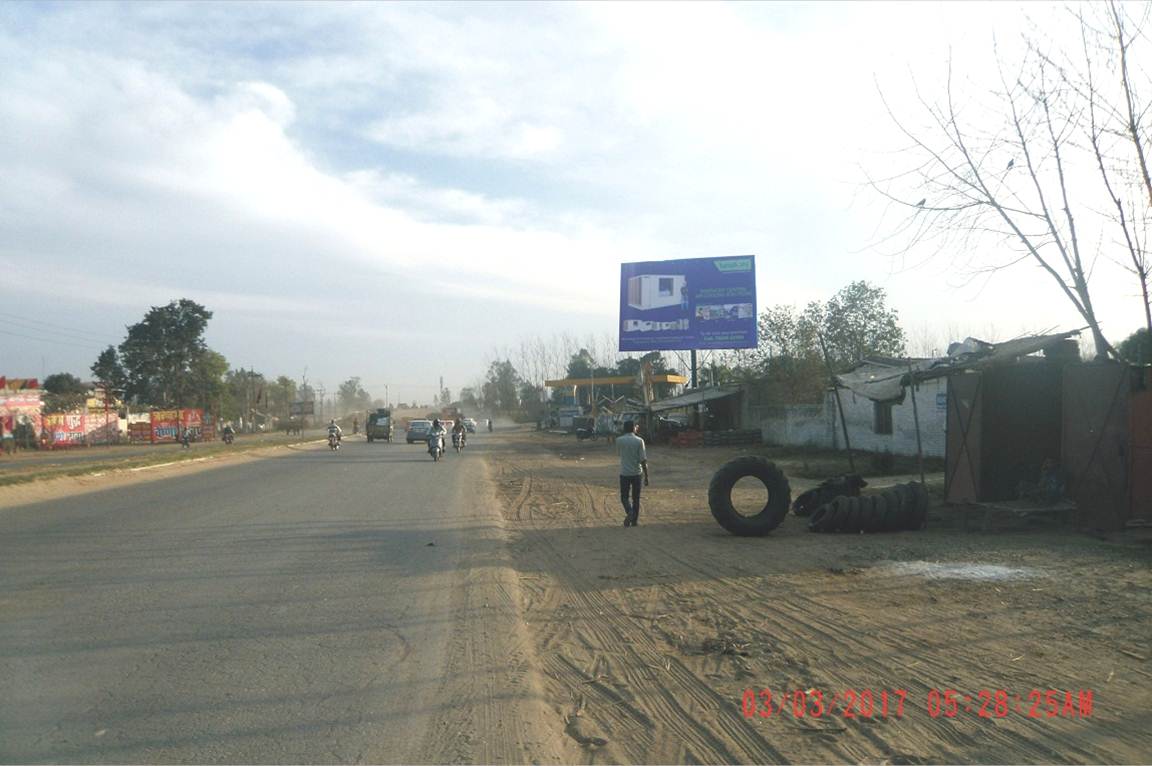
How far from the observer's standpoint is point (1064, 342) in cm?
1483

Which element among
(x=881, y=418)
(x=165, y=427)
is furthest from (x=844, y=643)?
(x=165, y=427)

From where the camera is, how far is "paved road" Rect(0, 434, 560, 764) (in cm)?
488

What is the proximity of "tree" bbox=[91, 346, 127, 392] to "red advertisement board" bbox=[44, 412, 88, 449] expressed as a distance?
20.6m

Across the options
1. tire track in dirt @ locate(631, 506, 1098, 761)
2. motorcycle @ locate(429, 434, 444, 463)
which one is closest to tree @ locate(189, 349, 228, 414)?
motorcycle @ locate(429, 434, 444, 463)

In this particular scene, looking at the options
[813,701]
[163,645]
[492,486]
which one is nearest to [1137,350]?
[492,486]

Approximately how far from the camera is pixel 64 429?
6172 centimetres

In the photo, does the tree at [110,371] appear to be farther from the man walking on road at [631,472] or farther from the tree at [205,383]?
the man walking on road at [631,472]

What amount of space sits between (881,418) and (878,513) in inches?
718

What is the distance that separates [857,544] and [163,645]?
29.0 ft

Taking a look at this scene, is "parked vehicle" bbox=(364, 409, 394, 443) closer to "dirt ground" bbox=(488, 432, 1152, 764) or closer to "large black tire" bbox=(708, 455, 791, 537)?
"dirt ground" bbox=(488, 432, 1152, 764)

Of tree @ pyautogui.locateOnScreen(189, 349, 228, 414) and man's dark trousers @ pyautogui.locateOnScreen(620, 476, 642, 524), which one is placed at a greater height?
tree @ pyautogui.locateOnScreen(189, 349, 228, 414)

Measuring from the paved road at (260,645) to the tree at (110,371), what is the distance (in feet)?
256

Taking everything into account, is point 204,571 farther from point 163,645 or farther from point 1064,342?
point 1064,342
